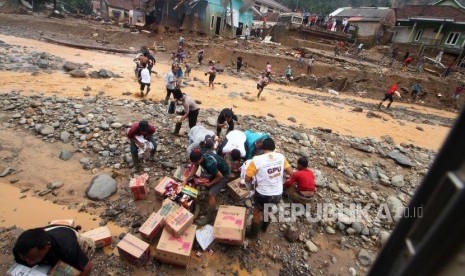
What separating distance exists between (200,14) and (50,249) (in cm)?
2504

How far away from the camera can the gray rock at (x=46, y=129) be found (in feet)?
18.8

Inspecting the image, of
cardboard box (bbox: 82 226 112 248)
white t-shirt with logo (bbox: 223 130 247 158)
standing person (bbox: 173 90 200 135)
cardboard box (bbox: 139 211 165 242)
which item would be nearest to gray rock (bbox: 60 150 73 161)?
standing person (bbox: 173 90 200 135)

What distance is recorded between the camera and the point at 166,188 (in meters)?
4.29

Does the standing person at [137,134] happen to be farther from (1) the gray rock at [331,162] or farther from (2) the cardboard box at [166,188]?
(1) the gray rock at [331,162]

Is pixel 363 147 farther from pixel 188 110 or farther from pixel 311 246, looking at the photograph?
pixel 188 110

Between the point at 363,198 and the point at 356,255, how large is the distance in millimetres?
1308

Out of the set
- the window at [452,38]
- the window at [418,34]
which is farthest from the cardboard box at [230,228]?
the window at [418,34]

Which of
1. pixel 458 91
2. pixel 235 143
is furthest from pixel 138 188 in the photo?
pixel 458 91

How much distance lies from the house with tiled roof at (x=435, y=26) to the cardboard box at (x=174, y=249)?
27.8 metres

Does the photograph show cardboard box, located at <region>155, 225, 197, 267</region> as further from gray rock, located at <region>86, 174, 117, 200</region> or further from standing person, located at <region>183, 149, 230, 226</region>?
gray rock, located at <region>86, 174, 117, 200</region>

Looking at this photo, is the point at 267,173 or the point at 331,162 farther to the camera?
the point at 331,162

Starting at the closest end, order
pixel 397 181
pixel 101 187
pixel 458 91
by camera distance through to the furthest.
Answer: pixel 101 187
pixel 397 181
pixel 458 91

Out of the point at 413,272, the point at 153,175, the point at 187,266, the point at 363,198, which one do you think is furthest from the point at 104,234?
the point at 363,198

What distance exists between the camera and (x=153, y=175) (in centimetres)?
492
